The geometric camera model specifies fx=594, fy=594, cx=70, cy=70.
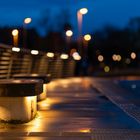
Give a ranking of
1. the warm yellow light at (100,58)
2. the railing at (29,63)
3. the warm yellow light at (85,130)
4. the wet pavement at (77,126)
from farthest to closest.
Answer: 1. the warm yellow light at (100,58)
2. the railing at (29,63)
3. the warm yellow light at (85,130)
4. the wet pavement at (77,126)

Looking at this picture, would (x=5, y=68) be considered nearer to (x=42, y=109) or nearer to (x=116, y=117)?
(x=42, y=109)

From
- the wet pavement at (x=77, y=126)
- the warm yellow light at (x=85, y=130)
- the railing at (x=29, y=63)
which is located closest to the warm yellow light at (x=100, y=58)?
the railing at (x=29, y=63)

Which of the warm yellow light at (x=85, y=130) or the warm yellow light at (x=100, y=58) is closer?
the warm yellow light at (x=85, y=130)

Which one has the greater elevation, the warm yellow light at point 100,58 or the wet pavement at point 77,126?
the warm yellow light at point 100,58

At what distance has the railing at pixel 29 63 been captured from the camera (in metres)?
29.7

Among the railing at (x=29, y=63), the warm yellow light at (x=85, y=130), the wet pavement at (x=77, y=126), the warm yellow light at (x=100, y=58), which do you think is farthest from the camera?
the warm yellow light at (x=100, y=58)

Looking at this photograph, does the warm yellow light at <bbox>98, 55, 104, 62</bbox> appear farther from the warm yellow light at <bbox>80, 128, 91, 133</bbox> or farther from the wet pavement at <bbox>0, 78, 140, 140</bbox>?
the warm yellow light at <bbox>80, 128, 91, 133</bbox>

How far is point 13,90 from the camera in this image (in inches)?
576

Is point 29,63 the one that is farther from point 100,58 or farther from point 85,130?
point 100,58

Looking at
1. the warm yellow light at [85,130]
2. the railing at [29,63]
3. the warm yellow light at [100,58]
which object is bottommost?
the warm yellow light at [85,130]

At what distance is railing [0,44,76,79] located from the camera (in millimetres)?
29722

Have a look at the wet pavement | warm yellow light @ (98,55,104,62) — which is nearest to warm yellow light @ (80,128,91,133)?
the wet pavement

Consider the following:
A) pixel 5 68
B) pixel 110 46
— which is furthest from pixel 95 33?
pixel 5 68

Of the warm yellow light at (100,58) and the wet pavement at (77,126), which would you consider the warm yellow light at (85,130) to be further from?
the warm yellow light at (100,58)
